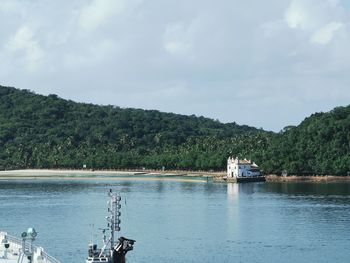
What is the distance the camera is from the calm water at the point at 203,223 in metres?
88.8

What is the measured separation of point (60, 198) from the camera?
16650cm

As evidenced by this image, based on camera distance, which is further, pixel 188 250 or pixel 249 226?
pixel 249 226

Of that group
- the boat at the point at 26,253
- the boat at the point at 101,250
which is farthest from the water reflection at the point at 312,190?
the boat at the point at 26,253

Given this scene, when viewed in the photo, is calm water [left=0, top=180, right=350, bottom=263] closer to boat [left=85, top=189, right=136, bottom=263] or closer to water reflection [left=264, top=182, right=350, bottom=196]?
water reflection [left=264, top=182, right=350, bottom=196]

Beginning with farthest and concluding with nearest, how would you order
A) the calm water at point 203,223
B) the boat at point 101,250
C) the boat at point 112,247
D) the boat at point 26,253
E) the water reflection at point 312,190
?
the water reflection at point 312,190 → the calm water at point 203,223 → the boat at point 112,247 → the boat at point 101,250 → the boat at point 26,253

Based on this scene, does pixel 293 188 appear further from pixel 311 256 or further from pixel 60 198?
pixel 311 256

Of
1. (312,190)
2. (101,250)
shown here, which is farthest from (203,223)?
(312,190)

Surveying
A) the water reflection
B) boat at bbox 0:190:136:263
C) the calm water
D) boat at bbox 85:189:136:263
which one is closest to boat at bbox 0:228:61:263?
boat at bbox 0:190:136:263

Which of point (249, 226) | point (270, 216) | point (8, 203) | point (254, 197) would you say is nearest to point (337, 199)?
point (254, 197)

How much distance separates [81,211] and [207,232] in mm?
33914

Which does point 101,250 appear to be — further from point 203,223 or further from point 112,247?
point 203,223

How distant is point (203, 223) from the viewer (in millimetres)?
116062

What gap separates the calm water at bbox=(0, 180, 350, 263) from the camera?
88.8 m

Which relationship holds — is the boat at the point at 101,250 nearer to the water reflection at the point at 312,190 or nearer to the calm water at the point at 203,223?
the calm water at the point at 203,223
